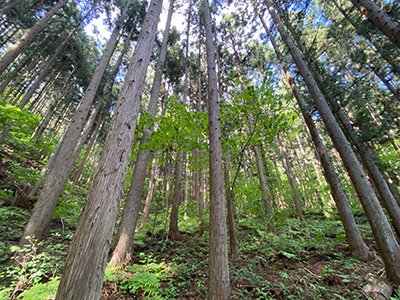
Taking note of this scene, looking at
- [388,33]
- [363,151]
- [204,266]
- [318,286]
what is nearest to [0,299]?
[204,266]

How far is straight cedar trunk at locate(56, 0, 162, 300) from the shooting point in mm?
1587

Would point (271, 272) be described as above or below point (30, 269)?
below

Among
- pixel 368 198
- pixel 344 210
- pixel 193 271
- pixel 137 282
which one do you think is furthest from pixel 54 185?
pixel 368 198

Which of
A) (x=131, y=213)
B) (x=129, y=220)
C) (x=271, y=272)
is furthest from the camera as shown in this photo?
(x=131, y=213)

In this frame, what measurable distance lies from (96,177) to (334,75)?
945 centimetres

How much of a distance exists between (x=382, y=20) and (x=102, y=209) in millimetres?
7356

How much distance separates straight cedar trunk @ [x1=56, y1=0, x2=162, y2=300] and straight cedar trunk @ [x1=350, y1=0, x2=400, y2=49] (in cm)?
603

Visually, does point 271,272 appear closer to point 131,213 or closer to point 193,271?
point 193,271

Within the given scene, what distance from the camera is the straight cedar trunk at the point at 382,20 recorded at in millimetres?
3875

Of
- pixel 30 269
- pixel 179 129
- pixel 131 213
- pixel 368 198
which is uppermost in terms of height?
pixel 179 129

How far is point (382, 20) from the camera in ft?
13.3

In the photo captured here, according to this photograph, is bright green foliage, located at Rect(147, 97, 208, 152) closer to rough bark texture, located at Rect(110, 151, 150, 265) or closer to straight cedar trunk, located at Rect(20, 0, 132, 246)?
rough bark texture, located at Rect(110, 151, 150, 265)

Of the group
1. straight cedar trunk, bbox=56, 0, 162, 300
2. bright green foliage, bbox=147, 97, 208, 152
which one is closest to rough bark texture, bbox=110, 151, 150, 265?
bright green foliage, bbox=147, 97, 208, 152

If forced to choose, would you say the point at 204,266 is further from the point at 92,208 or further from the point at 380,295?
the point at 92,208
